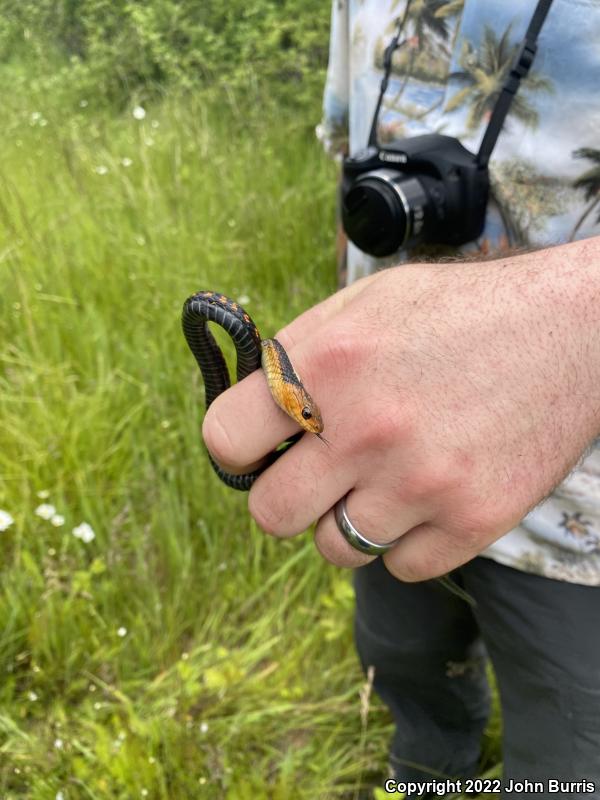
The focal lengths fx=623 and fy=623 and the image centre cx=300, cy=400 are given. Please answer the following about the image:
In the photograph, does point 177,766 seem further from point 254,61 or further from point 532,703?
point 254,61

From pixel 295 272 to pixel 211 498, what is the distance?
1.42 meters

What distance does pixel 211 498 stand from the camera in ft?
7.64

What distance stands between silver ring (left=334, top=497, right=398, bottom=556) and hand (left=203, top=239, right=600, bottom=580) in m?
0.01

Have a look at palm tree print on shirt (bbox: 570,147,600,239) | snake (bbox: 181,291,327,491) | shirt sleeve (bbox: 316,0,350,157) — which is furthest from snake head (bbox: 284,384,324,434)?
shirt sleeve (bbox: 316,0,350,157)

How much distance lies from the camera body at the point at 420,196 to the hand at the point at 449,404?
279 mm

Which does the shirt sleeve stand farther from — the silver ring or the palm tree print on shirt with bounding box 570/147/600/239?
the silver ring

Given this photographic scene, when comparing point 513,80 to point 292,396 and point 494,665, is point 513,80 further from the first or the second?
point 494,665

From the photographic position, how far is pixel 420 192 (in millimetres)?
1140

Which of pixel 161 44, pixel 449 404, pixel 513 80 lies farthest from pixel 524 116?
pixel 161 44

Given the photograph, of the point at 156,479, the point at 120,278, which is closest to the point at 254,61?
the point at 120,278

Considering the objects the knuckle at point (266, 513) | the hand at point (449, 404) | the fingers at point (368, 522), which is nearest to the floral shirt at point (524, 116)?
the hand at point (449, 404)

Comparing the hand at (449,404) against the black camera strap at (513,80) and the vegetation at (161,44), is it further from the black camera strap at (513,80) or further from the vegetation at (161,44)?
the vegetation at (161,44)

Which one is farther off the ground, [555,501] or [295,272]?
[555,501]

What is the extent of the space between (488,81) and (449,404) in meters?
0.65
